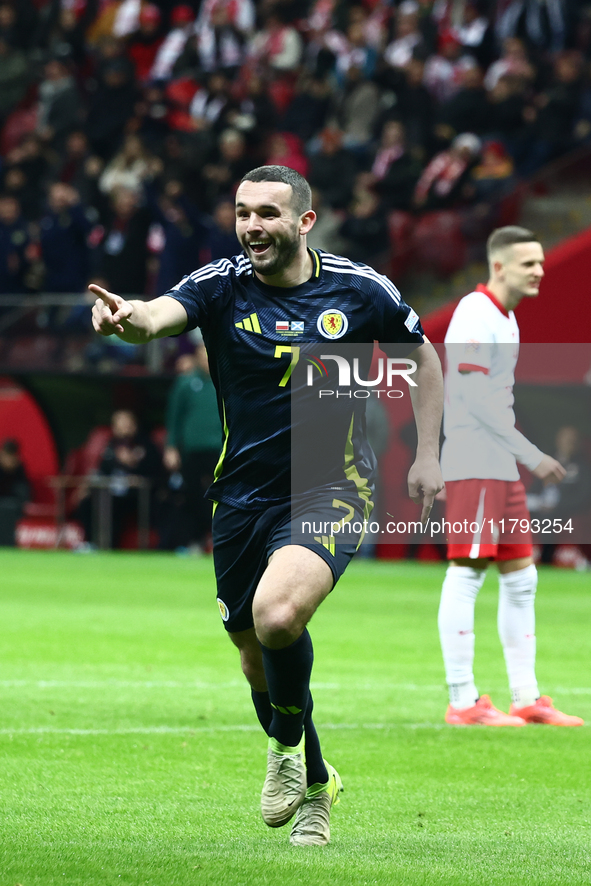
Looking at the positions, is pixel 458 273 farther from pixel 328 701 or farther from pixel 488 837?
pixel 488 837

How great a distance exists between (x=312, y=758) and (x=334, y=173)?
49.9 feet

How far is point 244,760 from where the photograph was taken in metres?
5.96

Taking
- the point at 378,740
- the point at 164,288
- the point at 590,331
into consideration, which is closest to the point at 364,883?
the point at 378,740

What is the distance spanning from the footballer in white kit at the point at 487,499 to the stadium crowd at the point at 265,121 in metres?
8.82

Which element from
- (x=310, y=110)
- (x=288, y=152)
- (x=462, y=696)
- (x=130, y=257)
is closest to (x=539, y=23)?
(x=310, y=110)

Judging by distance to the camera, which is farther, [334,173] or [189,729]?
[334,173]

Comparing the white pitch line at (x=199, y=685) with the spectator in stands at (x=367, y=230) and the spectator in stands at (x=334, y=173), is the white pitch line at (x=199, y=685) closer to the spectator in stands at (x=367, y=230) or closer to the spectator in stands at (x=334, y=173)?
the spectator in stands at (x=367, y=230)

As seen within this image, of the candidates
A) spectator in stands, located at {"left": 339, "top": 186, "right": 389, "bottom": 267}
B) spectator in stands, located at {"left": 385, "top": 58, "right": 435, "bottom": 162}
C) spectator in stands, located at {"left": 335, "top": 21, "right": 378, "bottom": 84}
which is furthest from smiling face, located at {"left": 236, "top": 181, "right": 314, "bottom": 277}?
spectator in stands, located at {"left": 335, "top": 21, "right": 378, "bottom": 84}

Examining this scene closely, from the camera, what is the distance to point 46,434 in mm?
19000

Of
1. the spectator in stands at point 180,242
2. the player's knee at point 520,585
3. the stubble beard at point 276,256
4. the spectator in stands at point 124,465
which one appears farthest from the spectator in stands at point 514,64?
the stubble beard at point 276,256

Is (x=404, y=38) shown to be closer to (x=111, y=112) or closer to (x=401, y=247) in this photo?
(x=111, y=112)

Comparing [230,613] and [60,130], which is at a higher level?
[60,130]

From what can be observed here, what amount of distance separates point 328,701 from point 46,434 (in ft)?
39.6

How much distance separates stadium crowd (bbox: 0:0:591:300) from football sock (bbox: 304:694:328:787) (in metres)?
11.7
